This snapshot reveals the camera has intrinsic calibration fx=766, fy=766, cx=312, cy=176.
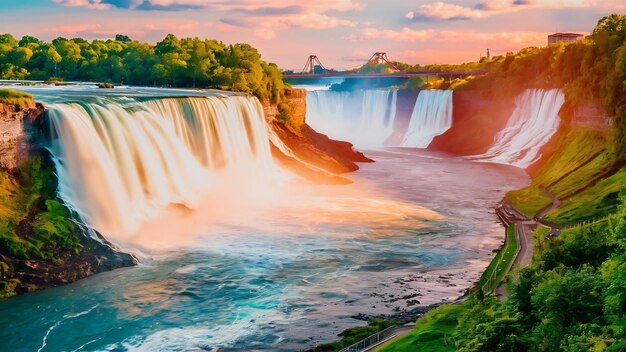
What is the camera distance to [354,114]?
14000 centimetres

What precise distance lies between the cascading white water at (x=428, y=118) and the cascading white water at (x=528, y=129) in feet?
43.9

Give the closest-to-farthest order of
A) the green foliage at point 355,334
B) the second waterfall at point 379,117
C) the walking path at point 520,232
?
the green foliage at point 355,334, the walking path at point 520,232, the second waterfall at point 379,117

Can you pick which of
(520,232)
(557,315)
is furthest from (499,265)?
(557,315)

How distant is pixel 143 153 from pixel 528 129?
6112cm

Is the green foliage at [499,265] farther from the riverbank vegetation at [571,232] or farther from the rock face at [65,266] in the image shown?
the rock face at [65,266]

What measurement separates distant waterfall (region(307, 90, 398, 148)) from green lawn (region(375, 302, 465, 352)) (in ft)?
316

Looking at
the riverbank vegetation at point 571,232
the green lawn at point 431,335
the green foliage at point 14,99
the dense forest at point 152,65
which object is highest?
the dense forest at point 152,65

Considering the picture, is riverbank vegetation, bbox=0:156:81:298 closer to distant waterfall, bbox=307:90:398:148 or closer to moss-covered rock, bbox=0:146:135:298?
moss-covered rock, bbox=0:146:135:298

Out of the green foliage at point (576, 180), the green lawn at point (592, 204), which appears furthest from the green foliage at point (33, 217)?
the green foliage at point (576, 180)

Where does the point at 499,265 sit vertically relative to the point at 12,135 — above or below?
below

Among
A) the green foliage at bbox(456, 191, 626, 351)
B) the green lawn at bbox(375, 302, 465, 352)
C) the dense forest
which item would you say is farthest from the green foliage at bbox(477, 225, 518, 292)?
the dense forest

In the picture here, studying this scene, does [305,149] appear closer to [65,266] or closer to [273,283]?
[273,283]

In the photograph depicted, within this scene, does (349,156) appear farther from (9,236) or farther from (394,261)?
(9,236)

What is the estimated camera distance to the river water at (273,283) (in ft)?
104
